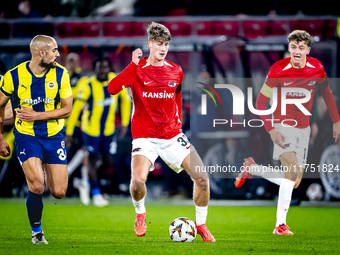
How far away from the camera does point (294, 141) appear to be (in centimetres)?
686

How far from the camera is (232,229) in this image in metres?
7.17

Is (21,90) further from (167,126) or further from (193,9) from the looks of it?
(193,9)

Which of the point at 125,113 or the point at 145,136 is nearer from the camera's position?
the point at 145,136

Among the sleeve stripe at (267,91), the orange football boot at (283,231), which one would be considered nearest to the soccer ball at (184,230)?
the orange football boot at (283,231)

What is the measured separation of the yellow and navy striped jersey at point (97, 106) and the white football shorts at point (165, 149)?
14.6 ft

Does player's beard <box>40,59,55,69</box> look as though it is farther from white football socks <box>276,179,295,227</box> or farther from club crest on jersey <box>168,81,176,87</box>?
white football socks <box>276,179,295,227</box>

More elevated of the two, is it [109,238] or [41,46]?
→ [41,46]

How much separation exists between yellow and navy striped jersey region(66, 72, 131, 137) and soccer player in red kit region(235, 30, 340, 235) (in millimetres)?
4066

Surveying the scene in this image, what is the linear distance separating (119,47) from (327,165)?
15.3 ft

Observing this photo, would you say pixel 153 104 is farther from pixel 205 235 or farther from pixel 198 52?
pixel 198 52

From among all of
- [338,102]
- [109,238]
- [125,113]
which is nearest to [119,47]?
[125,113]

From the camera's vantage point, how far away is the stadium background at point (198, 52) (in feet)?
33.8

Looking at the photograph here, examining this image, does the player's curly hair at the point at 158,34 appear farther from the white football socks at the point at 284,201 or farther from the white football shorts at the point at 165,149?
the white football socks at the point at 284,201

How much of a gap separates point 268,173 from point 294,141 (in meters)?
0.74
